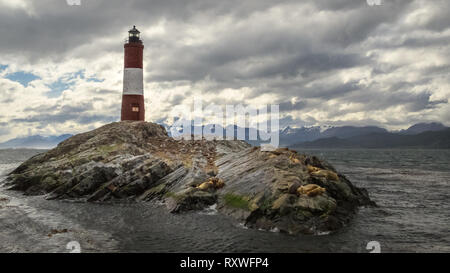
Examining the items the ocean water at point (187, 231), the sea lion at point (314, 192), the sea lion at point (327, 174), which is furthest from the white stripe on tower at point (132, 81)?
the sea lion at point (314, 192)

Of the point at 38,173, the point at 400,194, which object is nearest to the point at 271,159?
the point at 400,194

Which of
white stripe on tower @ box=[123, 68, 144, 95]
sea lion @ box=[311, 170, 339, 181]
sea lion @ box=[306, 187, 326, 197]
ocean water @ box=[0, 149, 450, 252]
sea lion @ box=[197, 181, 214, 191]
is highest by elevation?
white stripe on tower @ box=[123, 68, 144, 95]

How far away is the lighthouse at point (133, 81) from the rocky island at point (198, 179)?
4944 millimetres

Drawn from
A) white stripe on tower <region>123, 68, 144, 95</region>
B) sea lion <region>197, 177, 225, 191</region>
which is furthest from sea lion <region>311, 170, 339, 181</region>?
white stripe on tower <region>123, 68, 144, 95</region>

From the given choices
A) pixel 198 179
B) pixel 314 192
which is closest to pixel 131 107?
pixel 198 179

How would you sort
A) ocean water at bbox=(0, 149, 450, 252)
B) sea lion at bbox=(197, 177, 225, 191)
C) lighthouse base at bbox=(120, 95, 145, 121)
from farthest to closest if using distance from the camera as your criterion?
lighthouse base at bbox=(120, 95, 145, 121), sea lion at bbox=(197, 177, 225, 191), ocean water at bbox=(0, 149, 450, 252)

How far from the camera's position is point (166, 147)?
1634 inches

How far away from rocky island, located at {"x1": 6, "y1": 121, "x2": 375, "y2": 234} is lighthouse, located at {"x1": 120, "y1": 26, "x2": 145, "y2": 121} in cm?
494

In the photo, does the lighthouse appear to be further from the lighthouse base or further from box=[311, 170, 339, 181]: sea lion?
box=[311, 170, 339, 181]: sea lion

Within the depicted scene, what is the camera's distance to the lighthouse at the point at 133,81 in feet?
162

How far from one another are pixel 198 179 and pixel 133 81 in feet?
96.0

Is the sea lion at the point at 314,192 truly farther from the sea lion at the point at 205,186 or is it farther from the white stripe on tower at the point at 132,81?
the white stripe on tower at the point at 132,81

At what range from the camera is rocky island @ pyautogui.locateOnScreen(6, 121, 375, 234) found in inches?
732

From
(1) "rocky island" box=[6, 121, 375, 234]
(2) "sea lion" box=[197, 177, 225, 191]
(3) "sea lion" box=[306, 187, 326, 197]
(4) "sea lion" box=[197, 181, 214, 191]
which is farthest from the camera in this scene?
(2) "sea lion" box=[197, 177, 225, 191]
